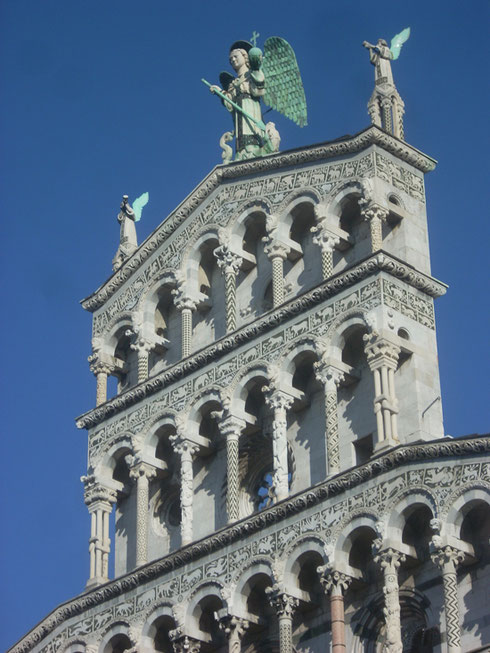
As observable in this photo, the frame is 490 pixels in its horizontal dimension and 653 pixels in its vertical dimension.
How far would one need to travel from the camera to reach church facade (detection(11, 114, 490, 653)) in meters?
32.0

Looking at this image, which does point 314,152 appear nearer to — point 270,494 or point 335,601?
point 270,494

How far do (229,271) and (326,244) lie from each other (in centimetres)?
246

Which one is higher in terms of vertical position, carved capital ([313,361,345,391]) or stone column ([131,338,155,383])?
stone column ([131,338,155,383])

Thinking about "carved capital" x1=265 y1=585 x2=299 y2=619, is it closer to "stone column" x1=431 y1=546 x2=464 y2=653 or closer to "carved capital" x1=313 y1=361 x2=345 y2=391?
"stone column" x1=431 y1=546 x2=464 y2=653

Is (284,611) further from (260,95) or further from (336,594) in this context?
(260,95)

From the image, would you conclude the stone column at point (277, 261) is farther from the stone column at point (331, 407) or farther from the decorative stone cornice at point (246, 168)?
the stone column at point (331, 407)

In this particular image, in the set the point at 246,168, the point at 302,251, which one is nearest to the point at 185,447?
the point at 302,251

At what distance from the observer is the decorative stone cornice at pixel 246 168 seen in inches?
1453

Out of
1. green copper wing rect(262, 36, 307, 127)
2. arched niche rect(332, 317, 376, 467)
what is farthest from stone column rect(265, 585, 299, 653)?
green copper wing rect(262, 36, 307, 127)

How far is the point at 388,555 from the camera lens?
3169cm

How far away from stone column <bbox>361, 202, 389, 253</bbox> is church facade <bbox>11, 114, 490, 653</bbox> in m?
0.06

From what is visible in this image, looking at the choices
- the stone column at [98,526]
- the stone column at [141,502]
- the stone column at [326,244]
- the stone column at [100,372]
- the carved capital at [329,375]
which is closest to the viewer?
the carved capital at [329,375]

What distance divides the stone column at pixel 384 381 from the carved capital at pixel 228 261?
465 centimetres

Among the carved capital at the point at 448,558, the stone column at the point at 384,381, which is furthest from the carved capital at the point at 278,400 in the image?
the carved capital at the point at 448,558
